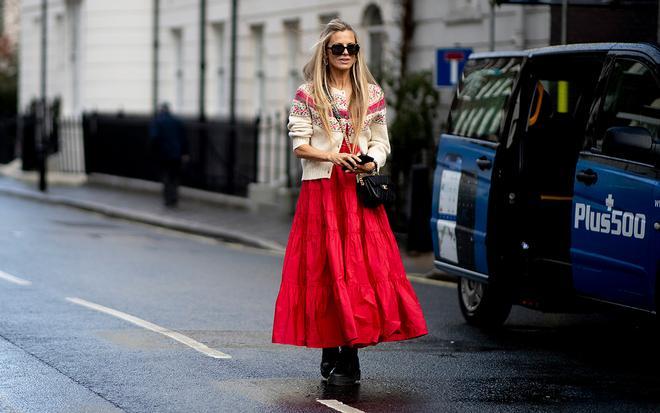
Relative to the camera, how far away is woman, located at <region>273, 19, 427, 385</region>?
7.96 metres

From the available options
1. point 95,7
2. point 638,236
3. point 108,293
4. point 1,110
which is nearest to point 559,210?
point 638,236

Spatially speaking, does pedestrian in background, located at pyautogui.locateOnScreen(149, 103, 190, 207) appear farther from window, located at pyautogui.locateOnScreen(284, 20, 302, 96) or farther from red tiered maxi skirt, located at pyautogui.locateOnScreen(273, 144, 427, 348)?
red tiered maxi skirt, located at pyautogui.locateOnScreen(273, 144, 427, 348)

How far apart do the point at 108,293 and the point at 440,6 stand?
11.4 metres

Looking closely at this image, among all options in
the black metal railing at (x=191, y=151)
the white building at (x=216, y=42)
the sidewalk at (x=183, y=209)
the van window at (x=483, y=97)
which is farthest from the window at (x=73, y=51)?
the van window at (x=483, y=97)

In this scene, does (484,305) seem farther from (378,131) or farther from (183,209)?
(183,209)

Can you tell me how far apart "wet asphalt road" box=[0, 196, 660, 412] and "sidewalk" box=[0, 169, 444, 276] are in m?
3.76

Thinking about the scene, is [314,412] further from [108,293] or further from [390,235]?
[108,293]

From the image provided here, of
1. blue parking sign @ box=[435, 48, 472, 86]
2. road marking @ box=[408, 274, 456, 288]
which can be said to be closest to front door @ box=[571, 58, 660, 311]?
road marking @ box=[408, 274, 456, 288]

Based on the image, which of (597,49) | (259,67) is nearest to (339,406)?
(597,49)

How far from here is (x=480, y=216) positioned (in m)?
10.6

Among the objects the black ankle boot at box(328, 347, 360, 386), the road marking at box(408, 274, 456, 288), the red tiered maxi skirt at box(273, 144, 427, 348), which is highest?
the red tiered maxi skirt at box(273, 144, 427, 348)

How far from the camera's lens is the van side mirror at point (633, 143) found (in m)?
8.60

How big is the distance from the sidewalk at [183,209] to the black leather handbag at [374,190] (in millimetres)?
7220

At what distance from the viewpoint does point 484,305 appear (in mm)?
10914
